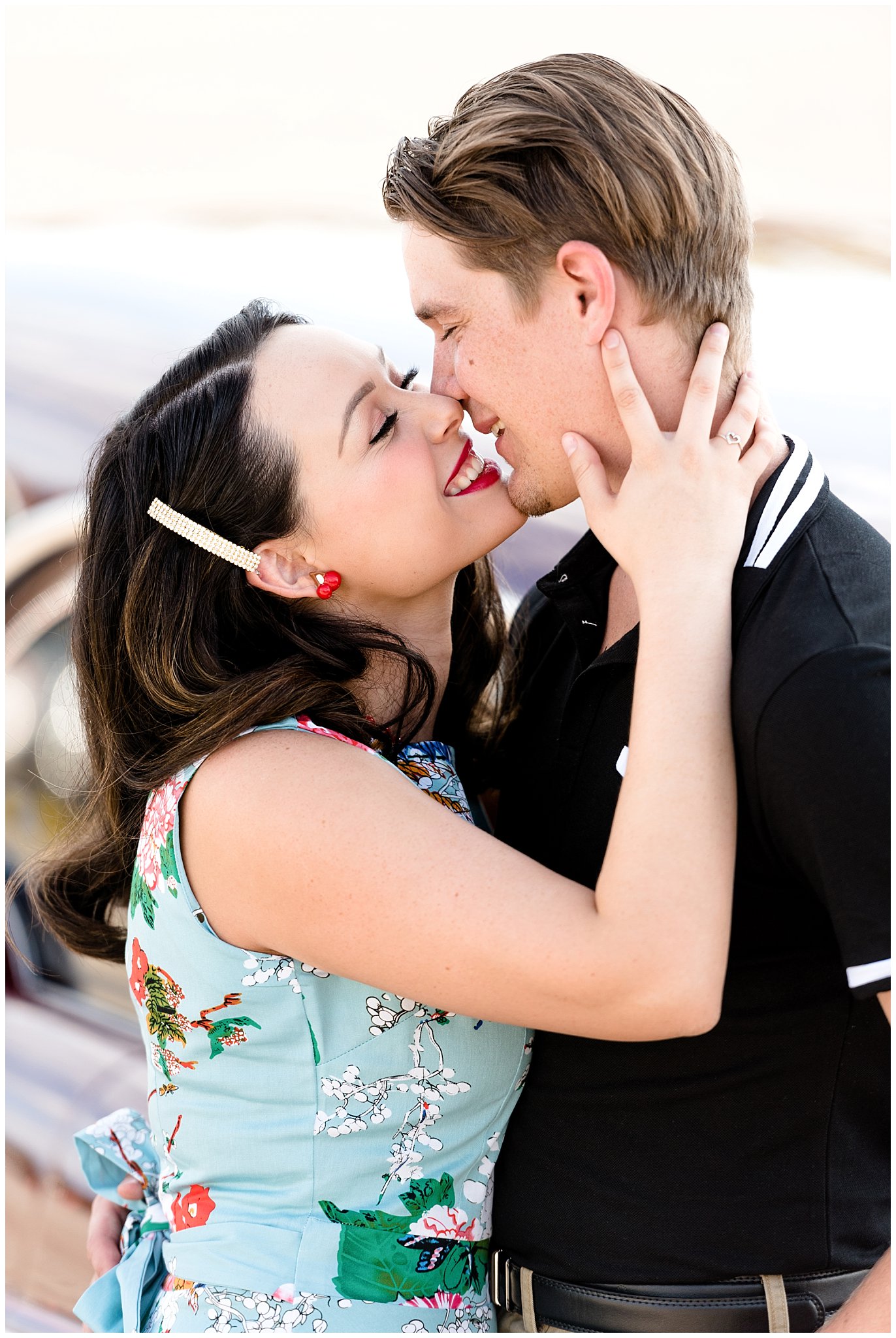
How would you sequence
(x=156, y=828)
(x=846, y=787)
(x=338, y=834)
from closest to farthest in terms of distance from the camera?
(x=846, y=787) → (x=338, y=834) → (x=156, y=828)

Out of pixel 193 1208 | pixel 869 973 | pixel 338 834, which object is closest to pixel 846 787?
pixel 869 973

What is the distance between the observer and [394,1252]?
5.09 ft

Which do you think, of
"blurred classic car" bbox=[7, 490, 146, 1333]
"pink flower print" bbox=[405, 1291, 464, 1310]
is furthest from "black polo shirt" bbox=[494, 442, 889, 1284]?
"blurred classic car" bbox=[7, 490, 146, 1333]

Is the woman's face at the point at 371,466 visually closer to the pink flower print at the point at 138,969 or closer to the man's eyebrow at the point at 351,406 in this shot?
the man's eyebrow at the point at 351,406

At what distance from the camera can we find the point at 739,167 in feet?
5.58

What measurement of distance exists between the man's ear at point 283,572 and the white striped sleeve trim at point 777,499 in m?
0.73

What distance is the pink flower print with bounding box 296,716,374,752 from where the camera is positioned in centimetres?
154

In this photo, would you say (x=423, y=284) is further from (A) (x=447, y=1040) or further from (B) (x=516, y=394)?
(A) (x=447, y=1040)

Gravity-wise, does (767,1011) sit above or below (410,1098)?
above

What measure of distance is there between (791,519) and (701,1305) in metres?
1.09

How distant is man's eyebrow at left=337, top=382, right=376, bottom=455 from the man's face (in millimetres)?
150

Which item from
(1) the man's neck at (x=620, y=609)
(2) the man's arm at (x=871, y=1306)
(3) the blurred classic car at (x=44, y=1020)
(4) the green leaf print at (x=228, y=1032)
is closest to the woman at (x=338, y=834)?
(4) the green leaf print at (x=228, y=1032)

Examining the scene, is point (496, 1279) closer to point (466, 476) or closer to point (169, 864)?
point (169, 864)

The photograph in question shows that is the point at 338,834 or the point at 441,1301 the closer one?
the point at 338,834
